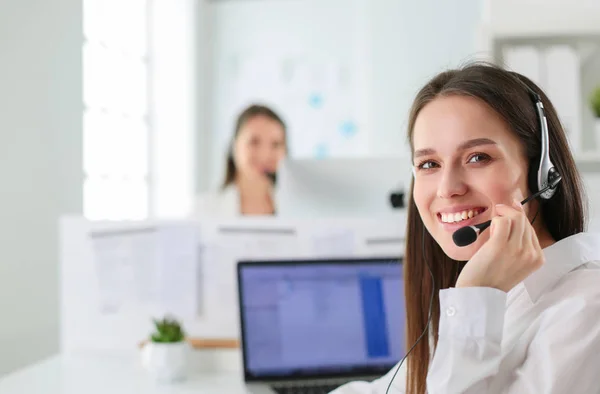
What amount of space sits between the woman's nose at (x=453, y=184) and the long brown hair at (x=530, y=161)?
0.35 feet

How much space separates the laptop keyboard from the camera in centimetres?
150

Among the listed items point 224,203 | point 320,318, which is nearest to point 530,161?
point 320,318

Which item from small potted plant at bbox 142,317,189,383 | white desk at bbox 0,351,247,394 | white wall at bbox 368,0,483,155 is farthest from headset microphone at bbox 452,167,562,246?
white wall at bbox 368,0,483,155

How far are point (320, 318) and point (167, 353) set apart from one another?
1.15 ft

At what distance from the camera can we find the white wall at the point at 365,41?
14.5 ft

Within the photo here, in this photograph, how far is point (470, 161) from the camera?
1025mm

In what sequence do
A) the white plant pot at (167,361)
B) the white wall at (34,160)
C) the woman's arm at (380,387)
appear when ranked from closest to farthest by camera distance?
1. the woman's arm at (380,387)
2. the white plant pot at (167,361)
3. the white wall at (34,160)

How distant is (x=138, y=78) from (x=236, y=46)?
Answer: 0.82 meters

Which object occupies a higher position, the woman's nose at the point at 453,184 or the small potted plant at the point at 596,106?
the small potted plant at the point at 596,106

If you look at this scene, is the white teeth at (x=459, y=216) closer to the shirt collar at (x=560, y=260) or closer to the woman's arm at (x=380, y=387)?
the shirt collar at (x=560, y=260)

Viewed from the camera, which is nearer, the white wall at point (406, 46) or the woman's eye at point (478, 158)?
the woman's eye at point (478, 158)

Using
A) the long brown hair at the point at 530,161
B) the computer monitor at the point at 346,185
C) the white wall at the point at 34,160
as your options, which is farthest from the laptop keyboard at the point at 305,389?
the white wall at the point at 34,160

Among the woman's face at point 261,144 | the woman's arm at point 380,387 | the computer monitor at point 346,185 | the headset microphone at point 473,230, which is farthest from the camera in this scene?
the woman's face at point 261,144

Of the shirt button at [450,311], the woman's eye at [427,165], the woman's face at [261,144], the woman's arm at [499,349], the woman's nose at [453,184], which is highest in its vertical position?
the woman's face at [261,144]
